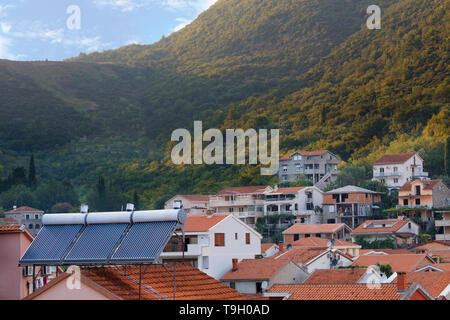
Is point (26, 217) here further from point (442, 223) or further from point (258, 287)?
point (258, 287)

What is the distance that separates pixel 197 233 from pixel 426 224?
39.0 metres

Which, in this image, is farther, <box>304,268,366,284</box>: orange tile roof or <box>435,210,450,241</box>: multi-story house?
<box>435,210,450,241</box>: multi-story house

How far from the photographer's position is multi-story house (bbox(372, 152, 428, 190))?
86688 millimetres

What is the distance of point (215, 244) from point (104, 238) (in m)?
28.7

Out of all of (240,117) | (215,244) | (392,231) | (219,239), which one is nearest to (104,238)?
(215,244)

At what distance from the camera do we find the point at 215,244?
41406 mm

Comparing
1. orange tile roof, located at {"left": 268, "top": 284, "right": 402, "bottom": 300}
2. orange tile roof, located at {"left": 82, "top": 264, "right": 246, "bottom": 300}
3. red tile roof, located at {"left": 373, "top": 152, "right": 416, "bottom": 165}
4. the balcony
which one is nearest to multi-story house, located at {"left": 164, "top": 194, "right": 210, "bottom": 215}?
red tile roof, located at {"left": 373, "top": 152, "right": 416, "bottom": 165}

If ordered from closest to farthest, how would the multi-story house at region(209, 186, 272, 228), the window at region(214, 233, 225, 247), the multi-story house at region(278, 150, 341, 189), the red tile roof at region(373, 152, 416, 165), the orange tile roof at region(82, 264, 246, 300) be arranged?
the orange tile roof at region(82, 264, 246, 300) < the window at region(214, 233, 225, 247) < the multi-story house at region(209, 186, 272, 228) < the red tile roof at region(373, 152, 416, 165) < the multi-story house at region(278, 150, 341, 189)

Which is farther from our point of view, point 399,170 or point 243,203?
point 399,170

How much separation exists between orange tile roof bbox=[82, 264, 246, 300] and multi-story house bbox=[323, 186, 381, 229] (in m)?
64.2

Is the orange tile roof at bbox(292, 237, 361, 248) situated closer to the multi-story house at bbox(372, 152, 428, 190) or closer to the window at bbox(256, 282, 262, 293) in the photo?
the window at bbox(256, 282, 262, 293)

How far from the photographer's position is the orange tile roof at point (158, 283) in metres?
12.1

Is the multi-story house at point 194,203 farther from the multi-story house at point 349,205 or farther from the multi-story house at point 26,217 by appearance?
the multi-story house at point 26,217
